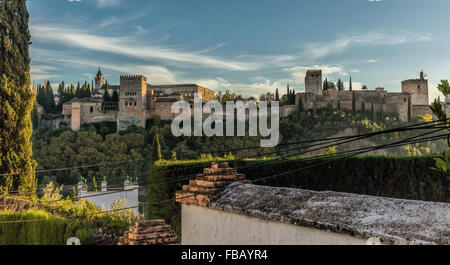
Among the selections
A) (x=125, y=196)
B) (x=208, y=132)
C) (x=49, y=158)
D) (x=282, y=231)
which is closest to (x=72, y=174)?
(x=49, y=158)

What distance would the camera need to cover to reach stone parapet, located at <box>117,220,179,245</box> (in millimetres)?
3281

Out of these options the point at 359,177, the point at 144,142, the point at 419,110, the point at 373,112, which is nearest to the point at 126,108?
the point at 144,142

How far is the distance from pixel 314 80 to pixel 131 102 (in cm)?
3207

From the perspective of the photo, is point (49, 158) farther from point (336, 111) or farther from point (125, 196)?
point (336, 111)

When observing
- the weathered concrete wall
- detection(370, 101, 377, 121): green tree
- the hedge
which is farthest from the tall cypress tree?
the weathered concrete wall

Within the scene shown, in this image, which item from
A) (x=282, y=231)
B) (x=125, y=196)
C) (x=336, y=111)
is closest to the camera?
(x=282, y=231)

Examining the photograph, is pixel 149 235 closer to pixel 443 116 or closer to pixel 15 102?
pixel 443 116

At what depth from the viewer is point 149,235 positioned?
3320 mm

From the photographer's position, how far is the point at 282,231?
2.93 m

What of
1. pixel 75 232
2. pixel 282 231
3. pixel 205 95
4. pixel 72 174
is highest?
pixel 205 95

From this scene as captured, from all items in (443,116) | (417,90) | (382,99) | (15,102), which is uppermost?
(417,90)

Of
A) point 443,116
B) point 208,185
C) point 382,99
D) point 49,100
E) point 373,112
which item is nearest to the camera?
point 443,116

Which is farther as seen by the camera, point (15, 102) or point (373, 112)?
point (373, 112)

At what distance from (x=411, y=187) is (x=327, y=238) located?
23.6ft
